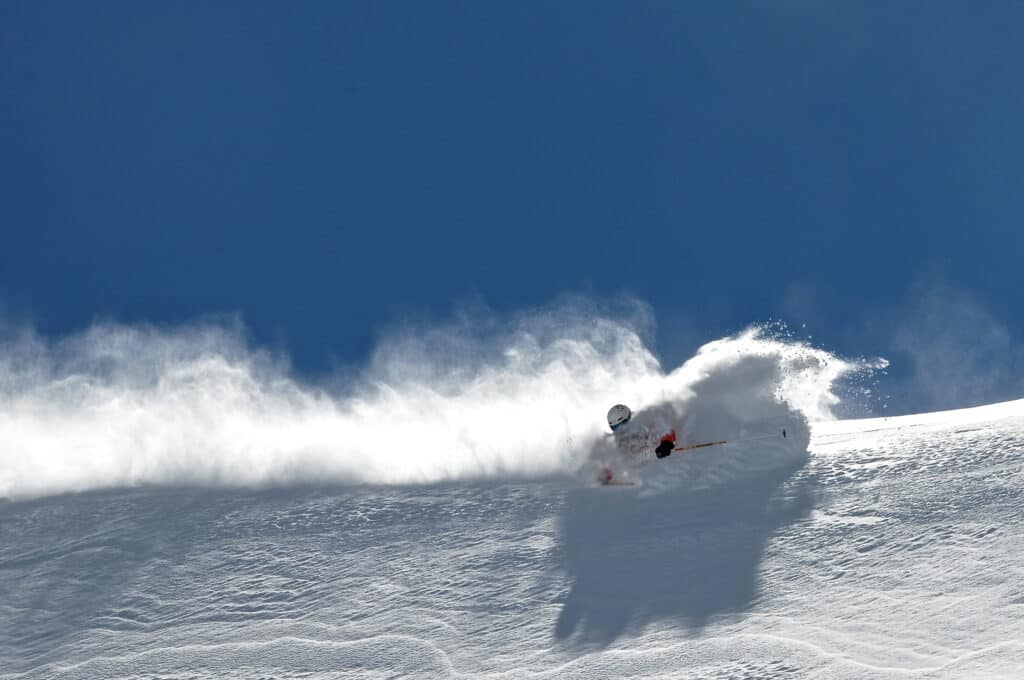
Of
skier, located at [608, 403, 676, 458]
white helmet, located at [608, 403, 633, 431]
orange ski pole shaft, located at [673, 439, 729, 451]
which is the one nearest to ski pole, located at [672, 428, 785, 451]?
orange ski pole shaft, located at [673, 439, 729, 451]

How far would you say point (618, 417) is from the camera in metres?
22.5

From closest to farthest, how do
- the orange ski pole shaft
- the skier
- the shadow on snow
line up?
the shadow on snow → the orange ski pole shaft → the skier

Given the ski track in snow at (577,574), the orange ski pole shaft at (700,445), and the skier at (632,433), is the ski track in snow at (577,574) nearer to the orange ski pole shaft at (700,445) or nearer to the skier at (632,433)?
the orange ski pole shaft at (700,445)

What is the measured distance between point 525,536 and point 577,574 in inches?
84.1

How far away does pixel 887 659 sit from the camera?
13.2 metres

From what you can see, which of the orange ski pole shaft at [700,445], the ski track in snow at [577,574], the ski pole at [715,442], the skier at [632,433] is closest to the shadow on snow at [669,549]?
the ski track in snow at [577,574]

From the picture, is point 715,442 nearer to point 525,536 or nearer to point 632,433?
point 632,433

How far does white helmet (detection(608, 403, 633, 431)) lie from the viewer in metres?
22.5

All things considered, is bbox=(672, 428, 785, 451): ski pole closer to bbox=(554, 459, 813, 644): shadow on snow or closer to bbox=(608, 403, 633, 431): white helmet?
bbox=(608, 403, 633, 431): white helmet

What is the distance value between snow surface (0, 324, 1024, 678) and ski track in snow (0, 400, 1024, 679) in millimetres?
59

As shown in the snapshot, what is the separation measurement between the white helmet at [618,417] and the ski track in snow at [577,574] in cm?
136

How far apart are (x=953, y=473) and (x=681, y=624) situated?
6.92 meters

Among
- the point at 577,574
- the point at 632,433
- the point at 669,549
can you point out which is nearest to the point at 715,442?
the point at 632,433

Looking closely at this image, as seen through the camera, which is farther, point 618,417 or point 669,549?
point 618,417
